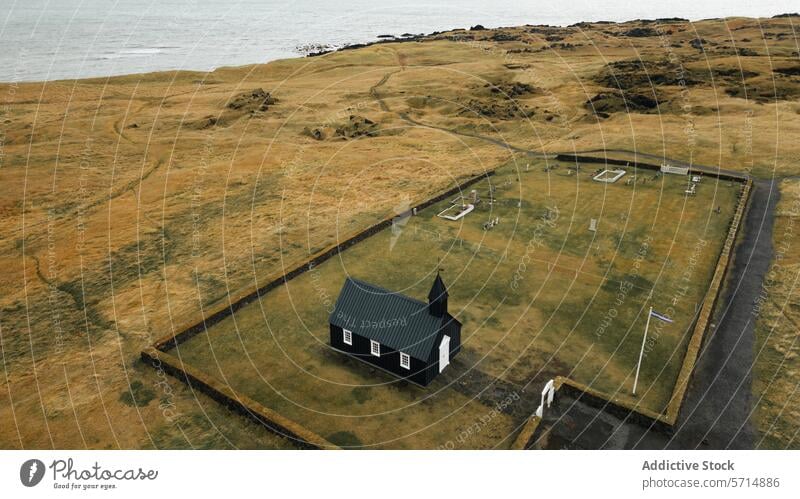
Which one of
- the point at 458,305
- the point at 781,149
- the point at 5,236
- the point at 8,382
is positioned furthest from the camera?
the point at 781,149

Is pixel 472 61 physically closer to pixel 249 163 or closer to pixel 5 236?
pixel 249 163

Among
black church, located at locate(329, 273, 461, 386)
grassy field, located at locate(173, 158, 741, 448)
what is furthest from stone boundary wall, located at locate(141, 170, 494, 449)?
black church, located at locate(329, 273, 461, 386)

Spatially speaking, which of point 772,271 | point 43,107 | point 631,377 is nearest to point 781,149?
point 772,271

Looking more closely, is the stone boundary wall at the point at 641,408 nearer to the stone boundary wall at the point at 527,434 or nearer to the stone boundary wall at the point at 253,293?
the stone boundary wall at the point at 527,434

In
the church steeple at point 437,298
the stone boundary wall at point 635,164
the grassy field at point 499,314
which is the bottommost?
the grassy field at point 499,314

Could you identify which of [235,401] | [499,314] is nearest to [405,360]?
[235,401]

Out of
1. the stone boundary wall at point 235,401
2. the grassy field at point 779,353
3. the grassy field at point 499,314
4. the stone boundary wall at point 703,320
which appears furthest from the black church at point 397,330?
the grassy field at point 779,353

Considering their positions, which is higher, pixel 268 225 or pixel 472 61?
pixel 472 61

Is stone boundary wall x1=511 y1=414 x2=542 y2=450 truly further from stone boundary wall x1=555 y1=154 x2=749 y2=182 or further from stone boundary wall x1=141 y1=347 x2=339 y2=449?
stone boundary wall x1=555 y1=154 x2=749 y2=182
